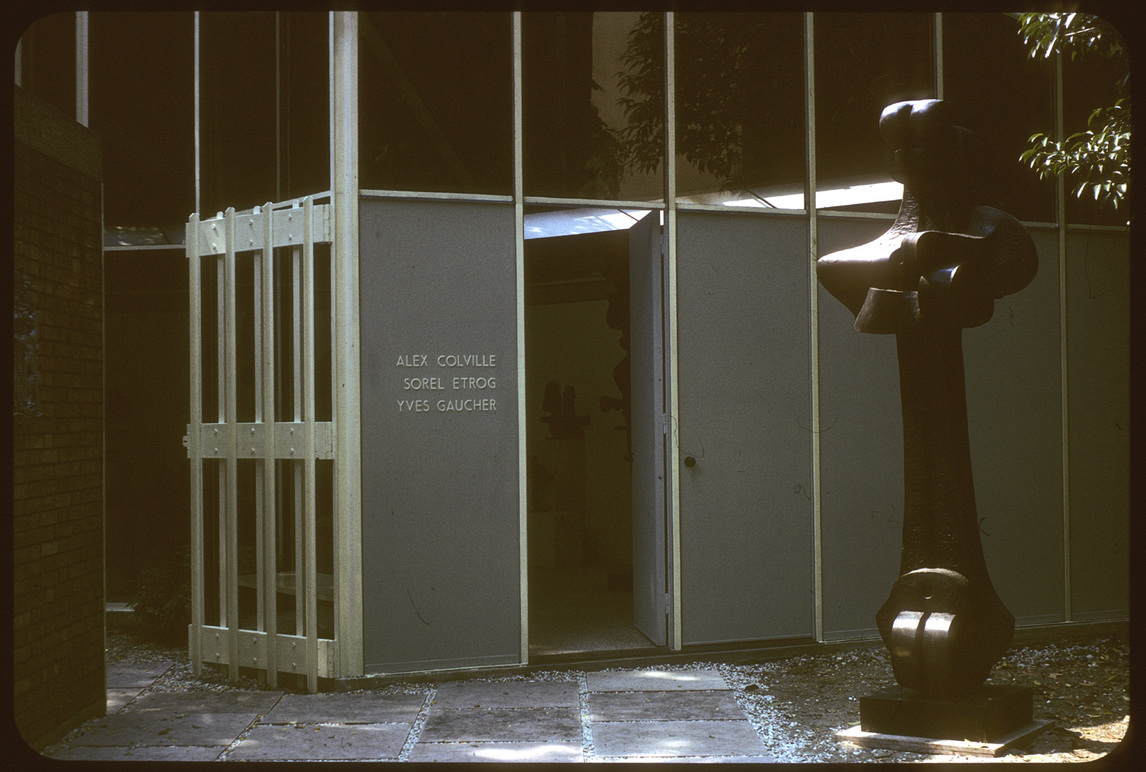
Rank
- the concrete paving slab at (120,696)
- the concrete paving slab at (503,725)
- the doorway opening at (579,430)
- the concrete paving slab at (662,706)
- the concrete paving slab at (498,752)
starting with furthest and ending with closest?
the doorway opening at (579,430)
the concrete paving slab at (120,696)
the concrete paving slab at (662,706)
the concrete paving slab at (503,725)
the concrete paving slab at (498,752)

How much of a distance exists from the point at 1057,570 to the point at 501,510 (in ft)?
14.0

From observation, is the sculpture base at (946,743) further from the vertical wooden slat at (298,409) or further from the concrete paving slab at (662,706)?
the vertical wooden slat at (298,409)

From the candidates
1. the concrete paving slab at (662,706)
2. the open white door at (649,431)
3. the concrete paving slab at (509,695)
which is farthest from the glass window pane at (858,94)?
the concrete paving slab at (509,695)

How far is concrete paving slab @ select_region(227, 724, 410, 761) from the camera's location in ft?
15.7

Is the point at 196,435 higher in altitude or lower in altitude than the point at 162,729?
higher

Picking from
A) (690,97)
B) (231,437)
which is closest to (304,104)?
(231,437)

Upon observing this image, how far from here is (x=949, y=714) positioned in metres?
4.66

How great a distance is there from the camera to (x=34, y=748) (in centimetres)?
460

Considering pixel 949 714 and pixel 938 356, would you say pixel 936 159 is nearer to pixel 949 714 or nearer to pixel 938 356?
pixel 938 356

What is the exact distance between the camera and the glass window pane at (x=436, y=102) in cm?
615

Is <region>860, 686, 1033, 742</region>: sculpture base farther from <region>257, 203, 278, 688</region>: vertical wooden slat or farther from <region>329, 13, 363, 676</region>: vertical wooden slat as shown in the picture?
<region>257, 203, 278, 688</region>: vertical wooden slat

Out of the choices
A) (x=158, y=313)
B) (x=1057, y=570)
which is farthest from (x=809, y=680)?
(x=158, y=313)

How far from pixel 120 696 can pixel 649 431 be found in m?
3.78

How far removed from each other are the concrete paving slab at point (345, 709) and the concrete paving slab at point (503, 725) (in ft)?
0.62
